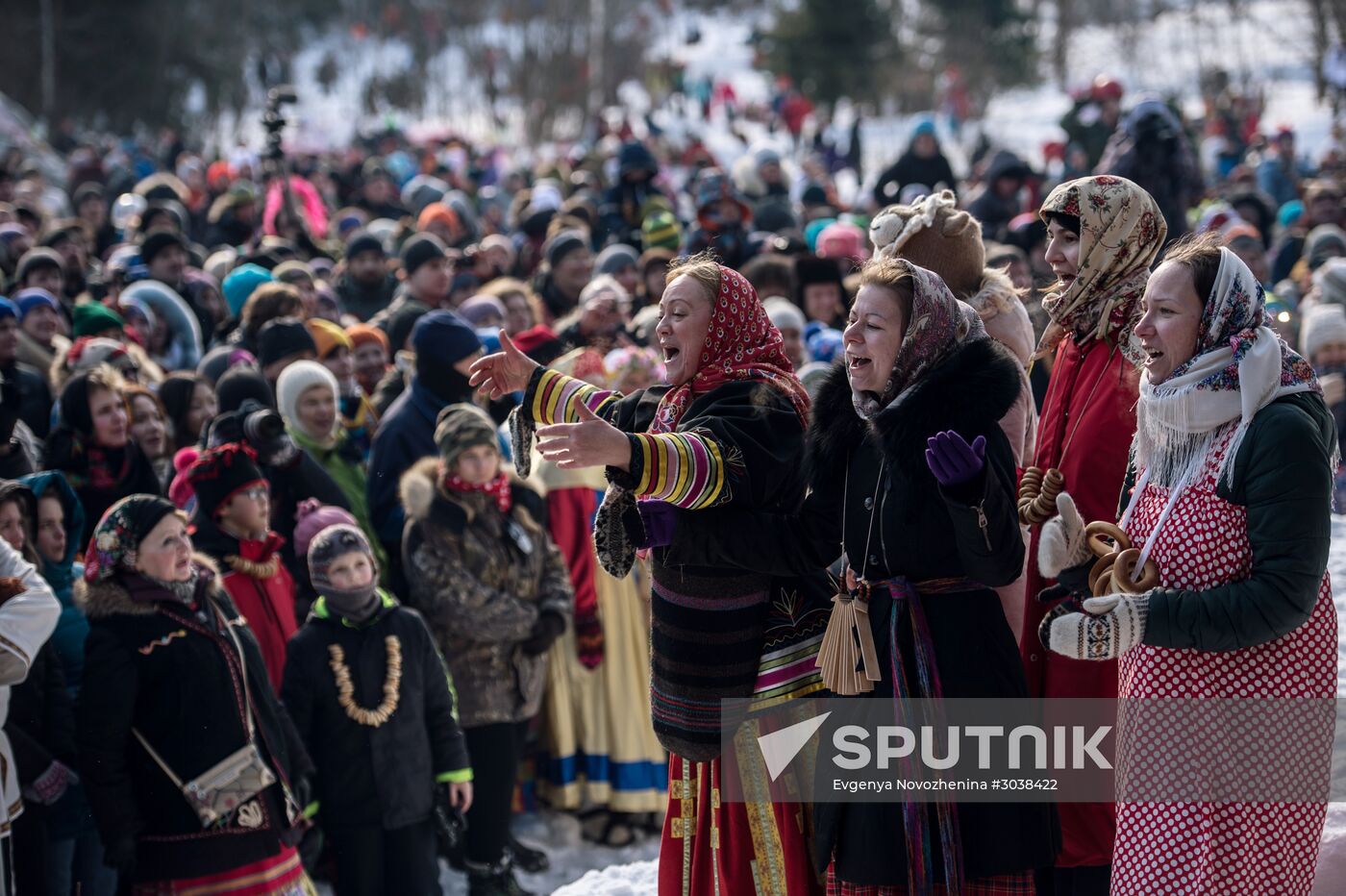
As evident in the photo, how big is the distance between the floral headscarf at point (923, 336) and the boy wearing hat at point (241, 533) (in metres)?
2.87

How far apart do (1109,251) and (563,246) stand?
584 centimetres

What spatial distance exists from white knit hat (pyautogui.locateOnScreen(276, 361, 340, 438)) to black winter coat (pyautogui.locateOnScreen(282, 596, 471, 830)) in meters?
1.29

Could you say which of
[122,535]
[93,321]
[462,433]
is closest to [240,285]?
[93,321]

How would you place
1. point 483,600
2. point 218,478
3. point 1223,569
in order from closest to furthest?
point 1223,569
point 218,478
point 483,600

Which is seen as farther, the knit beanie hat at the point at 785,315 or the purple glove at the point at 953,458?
the knit beanie hat at the point at 785,315

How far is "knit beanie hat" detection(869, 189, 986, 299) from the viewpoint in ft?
13.9

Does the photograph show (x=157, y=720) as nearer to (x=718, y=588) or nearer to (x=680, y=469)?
(x=718, y=588)

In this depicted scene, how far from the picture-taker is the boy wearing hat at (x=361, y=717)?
5.28 metres

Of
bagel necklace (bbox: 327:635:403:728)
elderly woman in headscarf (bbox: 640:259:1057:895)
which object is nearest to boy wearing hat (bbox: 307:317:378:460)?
bagel necklace (bbox: 327:635:403:728)

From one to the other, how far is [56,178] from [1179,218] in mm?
17747

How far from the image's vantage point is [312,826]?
17.4 ft

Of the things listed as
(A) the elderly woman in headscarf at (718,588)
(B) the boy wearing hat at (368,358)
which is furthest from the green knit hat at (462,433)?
(A) the elderly woman in headscarf at (718,588)

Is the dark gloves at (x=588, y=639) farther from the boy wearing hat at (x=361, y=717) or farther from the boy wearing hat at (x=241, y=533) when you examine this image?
the boy wearing hat at (x=241, y=533)

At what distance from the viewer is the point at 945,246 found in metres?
4.24
